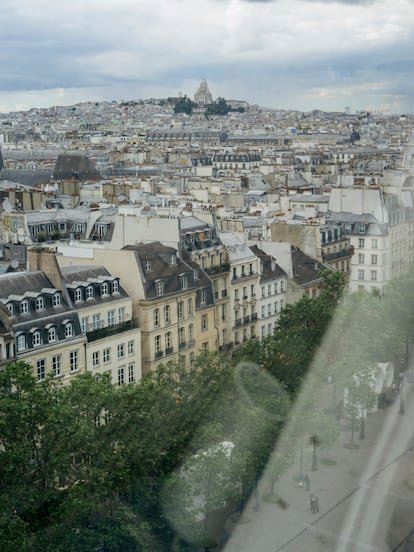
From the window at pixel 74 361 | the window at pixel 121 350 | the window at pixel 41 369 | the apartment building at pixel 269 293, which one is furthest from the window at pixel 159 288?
the apartment building at pixel 269 293

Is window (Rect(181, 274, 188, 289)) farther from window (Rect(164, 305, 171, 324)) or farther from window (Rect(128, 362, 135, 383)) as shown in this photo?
window (Rect(128, 362, 135, 383))

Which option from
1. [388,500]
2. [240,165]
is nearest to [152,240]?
[388,500]

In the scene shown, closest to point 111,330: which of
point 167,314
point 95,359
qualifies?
point 95,359

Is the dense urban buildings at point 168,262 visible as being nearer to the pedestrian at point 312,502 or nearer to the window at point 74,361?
the window at point 74,361

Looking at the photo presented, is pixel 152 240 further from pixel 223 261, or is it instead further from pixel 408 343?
pixel 408 343

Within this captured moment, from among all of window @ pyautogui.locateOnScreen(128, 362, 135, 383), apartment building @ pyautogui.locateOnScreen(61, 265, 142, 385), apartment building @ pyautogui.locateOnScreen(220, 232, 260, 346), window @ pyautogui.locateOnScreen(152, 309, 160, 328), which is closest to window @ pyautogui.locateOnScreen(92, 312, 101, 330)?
apartment building @ pyautogui.locateOnScreen(61, 265, 142, 385)

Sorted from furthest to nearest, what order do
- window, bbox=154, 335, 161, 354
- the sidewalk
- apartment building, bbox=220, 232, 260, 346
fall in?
apartment building, bbox=220, 232, 260, 346
window, bbox=154, 335, 161, 354
the sidewalk
